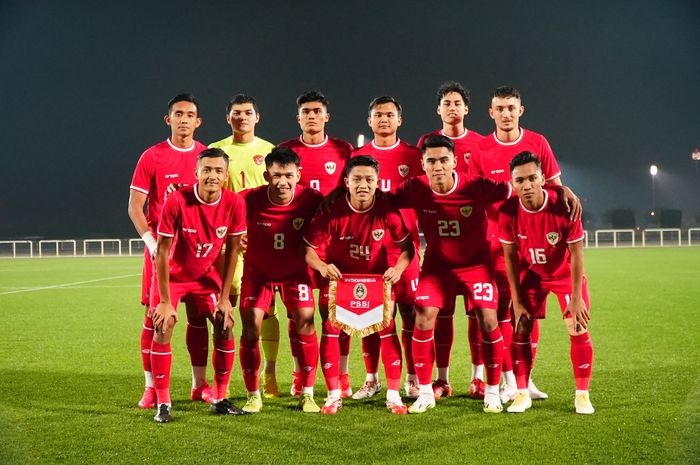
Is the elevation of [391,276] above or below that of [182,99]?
below

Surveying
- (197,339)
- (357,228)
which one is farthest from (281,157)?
(197,339)

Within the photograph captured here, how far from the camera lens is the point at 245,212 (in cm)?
517

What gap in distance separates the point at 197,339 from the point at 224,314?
0.55 meters

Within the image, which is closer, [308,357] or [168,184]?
[308,357]

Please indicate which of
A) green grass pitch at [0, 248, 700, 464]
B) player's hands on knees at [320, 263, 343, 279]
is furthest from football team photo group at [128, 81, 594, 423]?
green grass pitch at [0, 248, 700, 464]

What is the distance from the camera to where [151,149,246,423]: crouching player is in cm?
492

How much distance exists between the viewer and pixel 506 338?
5.55 metres

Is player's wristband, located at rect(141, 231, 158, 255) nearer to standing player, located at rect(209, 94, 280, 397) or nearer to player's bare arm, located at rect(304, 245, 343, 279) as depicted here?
standing player, located at rect(209, 94, 280, 397)

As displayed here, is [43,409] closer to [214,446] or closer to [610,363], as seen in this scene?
[214,446]

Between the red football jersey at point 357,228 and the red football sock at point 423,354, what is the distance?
69 cm

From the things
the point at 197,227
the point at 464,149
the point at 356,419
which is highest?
the point at 464,149

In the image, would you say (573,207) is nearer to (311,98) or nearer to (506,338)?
(506,338)

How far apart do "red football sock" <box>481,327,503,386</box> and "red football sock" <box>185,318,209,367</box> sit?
2.08 metres

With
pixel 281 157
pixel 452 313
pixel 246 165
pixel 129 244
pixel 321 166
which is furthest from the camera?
pixel 129 244
